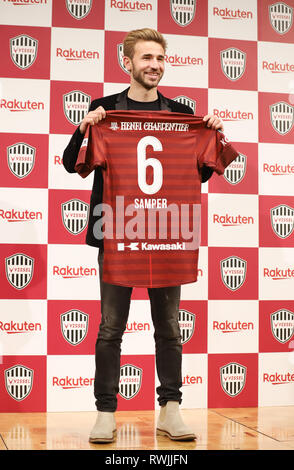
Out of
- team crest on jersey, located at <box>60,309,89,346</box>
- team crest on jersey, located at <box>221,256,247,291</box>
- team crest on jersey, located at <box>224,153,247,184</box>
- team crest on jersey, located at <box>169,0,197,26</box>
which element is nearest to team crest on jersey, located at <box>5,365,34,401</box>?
team crest on jersey, located at <box>60,309,89,346</box>

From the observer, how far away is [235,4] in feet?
11.0

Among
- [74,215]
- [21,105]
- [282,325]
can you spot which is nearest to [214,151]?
[74,215]

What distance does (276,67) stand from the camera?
134 inches

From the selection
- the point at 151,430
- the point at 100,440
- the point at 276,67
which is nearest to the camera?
the point at 100,440

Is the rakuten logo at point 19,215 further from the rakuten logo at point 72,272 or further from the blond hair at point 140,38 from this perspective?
the blond hair at point 140,38

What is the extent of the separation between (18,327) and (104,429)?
0.96 m

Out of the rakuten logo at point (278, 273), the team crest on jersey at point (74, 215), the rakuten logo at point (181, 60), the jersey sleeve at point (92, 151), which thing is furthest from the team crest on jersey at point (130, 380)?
the rakuten logo at point (181, 60)

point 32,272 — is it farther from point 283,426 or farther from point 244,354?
point 283,426

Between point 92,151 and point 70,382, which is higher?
point 92,151

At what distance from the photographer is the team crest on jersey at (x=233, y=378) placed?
10.7ft

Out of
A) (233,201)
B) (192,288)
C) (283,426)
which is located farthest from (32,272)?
(283,426)

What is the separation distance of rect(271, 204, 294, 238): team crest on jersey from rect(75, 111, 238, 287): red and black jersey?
3.36 feet

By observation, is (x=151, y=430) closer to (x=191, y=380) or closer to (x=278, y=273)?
(x=191, y=380)

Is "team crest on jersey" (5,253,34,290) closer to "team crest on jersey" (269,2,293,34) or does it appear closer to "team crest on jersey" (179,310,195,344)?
"team crest on jersey" (179,310,195,344)
